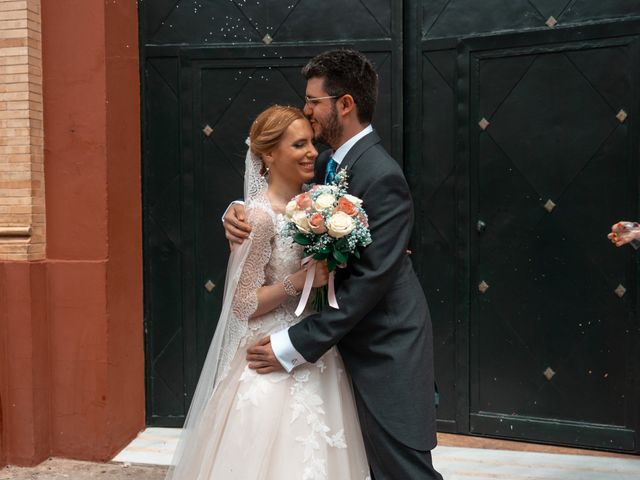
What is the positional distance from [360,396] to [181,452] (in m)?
0.92

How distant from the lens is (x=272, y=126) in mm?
3168

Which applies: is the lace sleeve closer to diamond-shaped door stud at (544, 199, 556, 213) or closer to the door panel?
the door panel

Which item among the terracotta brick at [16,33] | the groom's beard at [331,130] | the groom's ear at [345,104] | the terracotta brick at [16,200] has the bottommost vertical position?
the terracotta brick at [16,200]

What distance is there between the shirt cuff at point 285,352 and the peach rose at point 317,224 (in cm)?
52

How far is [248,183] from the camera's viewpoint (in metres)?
3.31

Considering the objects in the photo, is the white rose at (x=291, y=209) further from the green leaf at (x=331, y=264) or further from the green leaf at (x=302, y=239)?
the green leaf at (x=331, y=264)

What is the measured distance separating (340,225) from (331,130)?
2.04 feet

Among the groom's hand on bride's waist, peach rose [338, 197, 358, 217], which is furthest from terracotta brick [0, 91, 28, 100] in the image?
peach rose [338, 197, 358, 217]

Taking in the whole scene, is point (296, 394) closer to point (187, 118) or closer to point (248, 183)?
point (248, 183)

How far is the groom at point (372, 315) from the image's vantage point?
118 inches

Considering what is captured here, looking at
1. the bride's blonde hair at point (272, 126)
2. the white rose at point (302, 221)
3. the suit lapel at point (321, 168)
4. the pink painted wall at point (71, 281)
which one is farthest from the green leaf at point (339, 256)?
the pink painted wall at point (71, 281)

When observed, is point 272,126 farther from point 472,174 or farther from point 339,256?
point 472,174

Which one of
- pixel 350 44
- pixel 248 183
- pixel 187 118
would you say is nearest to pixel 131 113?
pixel 187 118

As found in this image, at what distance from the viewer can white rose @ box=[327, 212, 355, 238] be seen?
9.09 ft
